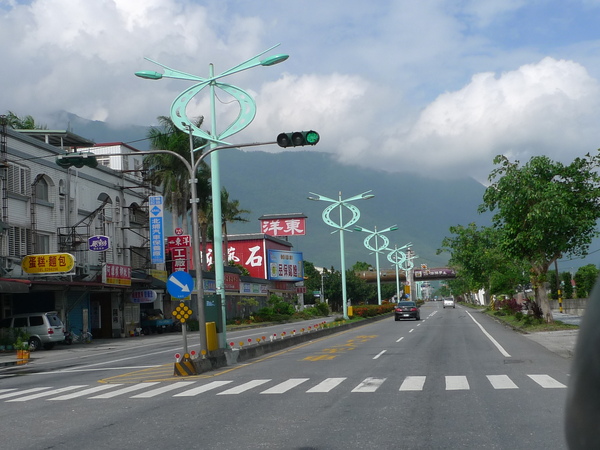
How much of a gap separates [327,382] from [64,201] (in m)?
32.2

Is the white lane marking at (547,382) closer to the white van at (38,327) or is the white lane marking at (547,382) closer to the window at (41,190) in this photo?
the white van at (38,327)

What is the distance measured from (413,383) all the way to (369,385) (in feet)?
2.87

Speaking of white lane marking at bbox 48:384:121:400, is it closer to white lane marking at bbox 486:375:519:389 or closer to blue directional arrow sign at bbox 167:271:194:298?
blue directional arrow sign at bbox 167:271:194:298

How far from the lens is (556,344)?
25672 millimetres

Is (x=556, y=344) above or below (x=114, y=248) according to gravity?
below

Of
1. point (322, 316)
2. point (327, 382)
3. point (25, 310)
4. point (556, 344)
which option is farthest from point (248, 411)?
point (322, 316)

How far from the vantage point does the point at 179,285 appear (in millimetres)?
18891

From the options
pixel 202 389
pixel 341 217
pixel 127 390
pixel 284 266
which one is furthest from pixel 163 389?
pixel 284 266

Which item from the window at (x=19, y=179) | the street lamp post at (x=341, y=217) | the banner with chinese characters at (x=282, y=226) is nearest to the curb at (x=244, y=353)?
the street lamp post at (x=341, y=217)

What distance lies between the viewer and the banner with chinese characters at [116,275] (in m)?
41.9

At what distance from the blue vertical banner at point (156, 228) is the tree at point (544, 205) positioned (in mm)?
21095

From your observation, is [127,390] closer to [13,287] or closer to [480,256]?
[13,287]

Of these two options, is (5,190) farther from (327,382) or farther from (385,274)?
(385,274)

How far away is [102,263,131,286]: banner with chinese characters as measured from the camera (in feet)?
137
